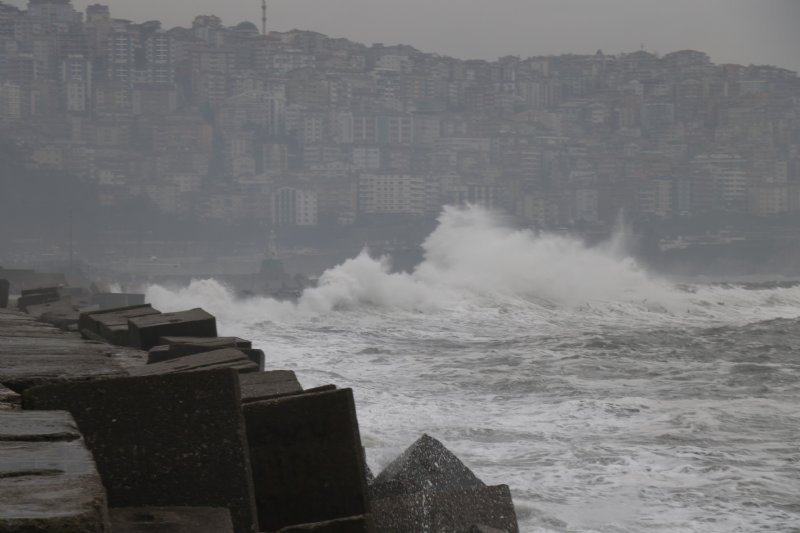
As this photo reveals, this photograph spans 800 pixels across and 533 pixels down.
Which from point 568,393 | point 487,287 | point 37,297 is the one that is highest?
point 37,297

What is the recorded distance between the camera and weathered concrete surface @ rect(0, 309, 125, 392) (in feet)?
14.0

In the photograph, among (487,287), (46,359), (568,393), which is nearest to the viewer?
(46,359)

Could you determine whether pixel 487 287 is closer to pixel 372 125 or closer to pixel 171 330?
pixel 171 330

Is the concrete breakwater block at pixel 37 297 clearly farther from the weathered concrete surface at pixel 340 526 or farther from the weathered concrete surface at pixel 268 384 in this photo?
the weathered concrete surface at pixel 340 526

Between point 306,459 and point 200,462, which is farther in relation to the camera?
point 306,459

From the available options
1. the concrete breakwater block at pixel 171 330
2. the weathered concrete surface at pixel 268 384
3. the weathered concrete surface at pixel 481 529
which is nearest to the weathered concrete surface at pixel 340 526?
the weathered concrete surface at pixel 481 529

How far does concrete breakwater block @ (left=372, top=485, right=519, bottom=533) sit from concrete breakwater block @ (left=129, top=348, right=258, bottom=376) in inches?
42.3

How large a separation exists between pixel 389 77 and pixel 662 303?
122m

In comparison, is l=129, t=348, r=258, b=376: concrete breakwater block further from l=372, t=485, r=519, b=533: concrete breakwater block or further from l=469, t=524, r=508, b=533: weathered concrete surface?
l=469, t=524, r=508, b=533: weathered concrete surface

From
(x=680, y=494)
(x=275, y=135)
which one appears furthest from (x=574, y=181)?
(x=680, y=494)

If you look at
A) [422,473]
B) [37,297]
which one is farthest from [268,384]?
Result: [37,297]

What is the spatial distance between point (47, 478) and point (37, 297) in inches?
412

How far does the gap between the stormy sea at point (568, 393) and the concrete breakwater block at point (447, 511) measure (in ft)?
4.42

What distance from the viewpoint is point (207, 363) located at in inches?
209
